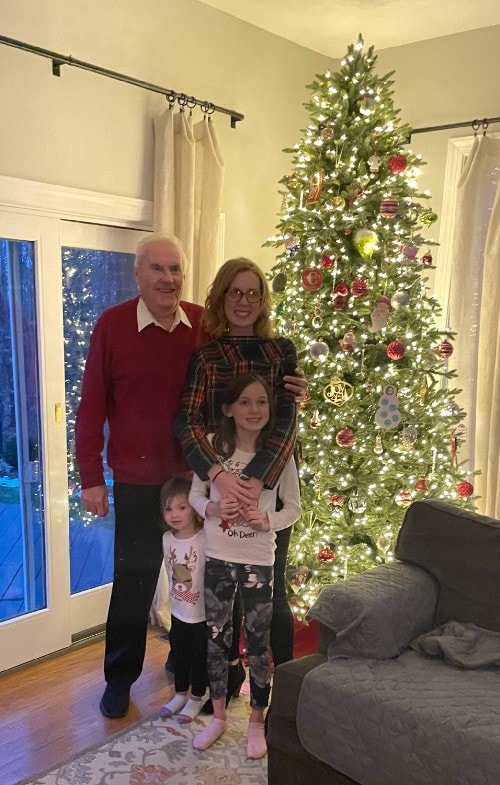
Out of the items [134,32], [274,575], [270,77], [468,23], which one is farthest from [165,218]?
[468,23]

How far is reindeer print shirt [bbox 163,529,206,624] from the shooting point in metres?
2.48

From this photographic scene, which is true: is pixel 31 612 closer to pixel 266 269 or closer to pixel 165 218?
pixel 165 218

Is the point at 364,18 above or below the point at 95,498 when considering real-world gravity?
above

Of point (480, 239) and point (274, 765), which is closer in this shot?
point (274, 765)

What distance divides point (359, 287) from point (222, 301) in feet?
2.46

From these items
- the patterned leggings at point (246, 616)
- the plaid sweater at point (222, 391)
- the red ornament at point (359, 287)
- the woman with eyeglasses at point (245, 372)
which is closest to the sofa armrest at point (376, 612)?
the patterned leggings at point (246, 616)

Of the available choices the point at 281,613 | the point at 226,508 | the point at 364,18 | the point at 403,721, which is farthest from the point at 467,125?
the point at 403,721

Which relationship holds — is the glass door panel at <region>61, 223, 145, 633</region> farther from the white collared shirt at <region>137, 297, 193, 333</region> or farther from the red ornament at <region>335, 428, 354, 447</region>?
the red ornament at <region>335, 428, 354, 447</region>

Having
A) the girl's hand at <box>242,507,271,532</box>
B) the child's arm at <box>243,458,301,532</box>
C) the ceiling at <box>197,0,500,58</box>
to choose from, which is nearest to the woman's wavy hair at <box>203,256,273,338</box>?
the child's arm at <box>243,458,301,532</box>

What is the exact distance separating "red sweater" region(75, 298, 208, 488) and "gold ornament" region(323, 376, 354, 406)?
698mm

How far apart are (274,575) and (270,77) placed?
2860 millimetres

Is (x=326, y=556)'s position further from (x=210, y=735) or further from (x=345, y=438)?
(x=210, y=735)

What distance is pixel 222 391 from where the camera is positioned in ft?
8.00

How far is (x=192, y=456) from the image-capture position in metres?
2.39
